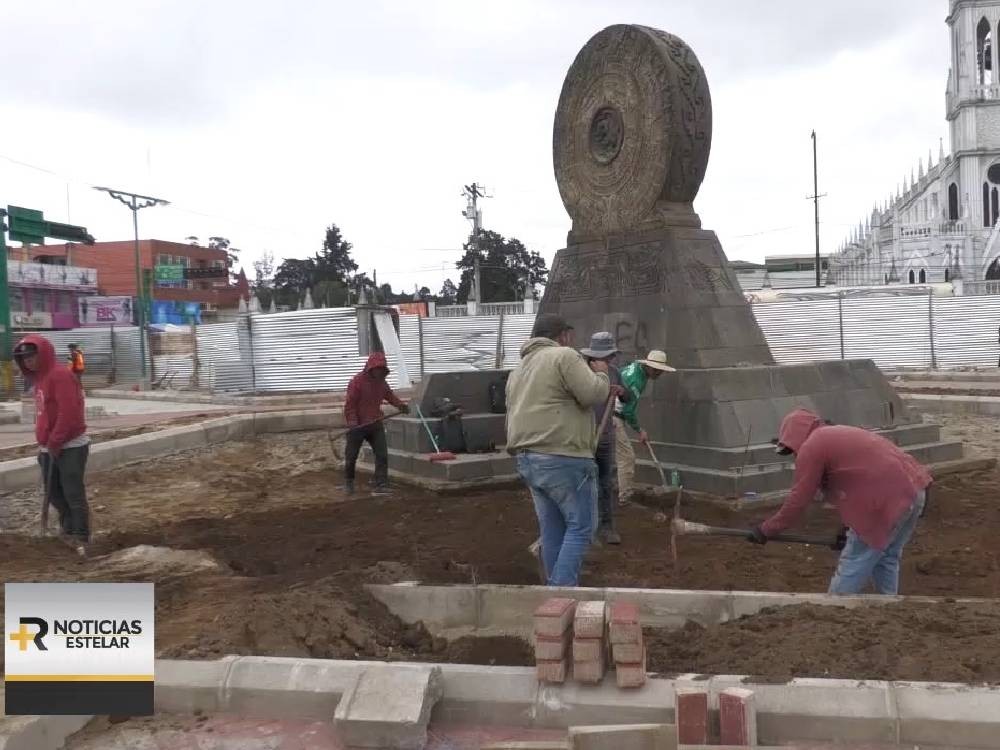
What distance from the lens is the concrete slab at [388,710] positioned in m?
2.92

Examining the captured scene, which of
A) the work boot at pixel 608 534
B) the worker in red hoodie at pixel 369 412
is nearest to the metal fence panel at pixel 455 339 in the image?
the worker in red hoodie at pixel 369 412

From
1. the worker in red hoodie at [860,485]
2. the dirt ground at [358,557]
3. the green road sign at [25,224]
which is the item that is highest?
the green road sign at [25,224]

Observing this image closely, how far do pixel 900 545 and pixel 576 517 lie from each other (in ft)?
4.98

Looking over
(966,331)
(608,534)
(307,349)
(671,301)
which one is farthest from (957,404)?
(307,349)

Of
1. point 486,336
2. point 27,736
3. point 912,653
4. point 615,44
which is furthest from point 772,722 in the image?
point 486,336

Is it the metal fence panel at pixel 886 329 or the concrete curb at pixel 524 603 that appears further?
the metal fence panel at pixel 886 329

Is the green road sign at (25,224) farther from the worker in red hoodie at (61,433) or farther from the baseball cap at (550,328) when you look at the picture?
the baseball cap at (550,328)

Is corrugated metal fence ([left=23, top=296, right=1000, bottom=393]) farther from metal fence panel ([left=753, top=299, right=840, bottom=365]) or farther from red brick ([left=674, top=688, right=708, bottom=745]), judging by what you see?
red brick ([left=674, top=688, right=708, bottom=745])

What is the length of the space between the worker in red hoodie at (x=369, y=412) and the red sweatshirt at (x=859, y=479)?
484 cm

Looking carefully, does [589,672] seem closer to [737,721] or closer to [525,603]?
[737,721]

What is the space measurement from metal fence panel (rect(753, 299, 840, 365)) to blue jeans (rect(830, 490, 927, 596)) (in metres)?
16.4

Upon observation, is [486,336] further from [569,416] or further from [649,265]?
[569,416]

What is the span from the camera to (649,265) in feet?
27.6

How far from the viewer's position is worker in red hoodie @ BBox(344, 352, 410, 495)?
8.04 metres
